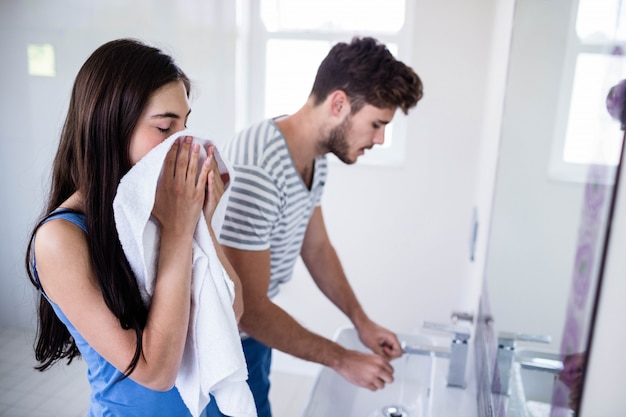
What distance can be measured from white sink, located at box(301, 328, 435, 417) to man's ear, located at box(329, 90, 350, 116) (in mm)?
619

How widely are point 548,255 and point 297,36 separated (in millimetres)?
1838

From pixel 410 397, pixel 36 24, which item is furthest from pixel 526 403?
pixel 36 24

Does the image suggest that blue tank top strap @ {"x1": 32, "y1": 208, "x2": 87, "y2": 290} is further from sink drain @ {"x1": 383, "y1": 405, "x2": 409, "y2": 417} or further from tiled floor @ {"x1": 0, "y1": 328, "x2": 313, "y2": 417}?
tiled floor @ {"x1": 0, "y1": 328, "x2": 313, "y2": 417}

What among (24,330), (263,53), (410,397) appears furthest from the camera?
(263,53)

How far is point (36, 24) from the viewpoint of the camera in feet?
5.77

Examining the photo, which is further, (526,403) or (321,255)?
(321,255)

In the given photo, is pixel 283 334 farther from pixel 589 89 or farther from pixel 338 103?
pixel 589 89

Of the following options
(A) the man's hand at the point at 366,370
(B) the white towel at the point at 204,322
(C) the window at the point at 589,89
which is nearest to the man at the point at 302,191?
(A) the man's hand at the point at 366,370

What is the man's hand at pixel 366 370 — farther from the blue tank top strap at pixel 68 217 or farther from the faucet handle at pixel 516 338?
the blue tank top strap at pixel 68 217

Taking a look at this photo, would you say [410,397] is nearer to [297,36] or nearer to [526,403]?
[526,403]

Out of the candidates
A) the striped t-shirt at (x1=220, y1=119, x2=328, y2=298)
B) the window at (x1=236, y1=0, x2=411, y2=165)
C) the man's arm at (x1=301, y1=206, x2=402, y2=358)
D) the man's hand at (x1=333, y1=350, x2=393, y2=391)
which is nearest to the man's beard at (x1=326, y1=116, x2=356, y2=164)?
the striped t-shirt at (x1=220, y1=119, x2=328, y2=298)

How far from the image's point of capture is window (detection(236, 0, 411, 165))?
222 centimetres

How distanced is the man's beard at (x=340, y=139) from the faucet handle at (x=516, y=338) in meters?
0.55

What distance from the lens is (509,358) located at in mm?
877
